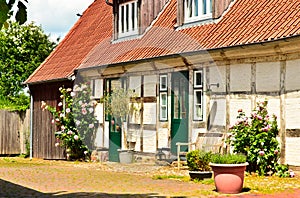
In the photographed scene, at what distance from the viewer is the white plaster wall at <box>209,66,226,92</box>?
579 inches

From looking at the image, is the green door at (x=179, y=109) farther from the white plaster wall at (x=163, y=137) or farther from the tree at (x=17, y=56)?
the tree at (x=17, y=56)

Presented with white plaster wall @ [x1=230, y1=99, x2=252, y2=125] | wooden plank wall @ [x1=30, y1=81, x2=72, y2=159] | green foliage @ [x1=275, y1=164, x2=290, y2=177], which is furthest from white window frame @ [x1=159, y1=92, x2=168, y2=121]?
green foliage @ [x1=275, y1=164, x2=290, y2=177]

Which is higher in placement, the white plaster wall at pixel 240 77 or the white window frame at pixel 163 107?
the white plaster wall at pixel 240 77

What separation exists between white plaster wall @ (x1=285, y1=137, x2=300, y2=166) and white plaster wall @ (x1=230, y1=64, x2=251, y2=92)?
173cm

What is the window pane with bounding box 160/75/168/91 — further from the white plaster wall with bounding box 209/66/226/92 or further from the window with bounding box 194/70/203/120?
the white plaster wall with bounding box 209/66/226/92

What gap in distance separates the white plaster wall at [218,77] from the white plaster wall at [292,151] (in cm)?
245

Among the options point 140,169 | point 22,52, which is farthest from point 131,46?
point 22,52

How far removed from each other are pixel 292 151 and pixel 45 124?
11.5m

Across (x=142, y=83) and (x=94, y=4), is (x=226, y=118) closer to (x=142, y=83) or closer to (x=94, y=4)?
(x=142, y=83)

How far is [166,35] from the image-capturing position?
1769cm

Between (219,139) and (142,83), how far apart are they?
13.3ft

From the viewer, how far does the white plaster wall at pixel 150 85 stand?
1742 cm

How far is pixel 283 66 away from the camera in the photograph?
13031 millimetres

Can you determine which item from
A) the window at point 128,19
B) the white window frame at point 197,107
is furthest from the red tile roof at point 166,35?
the white window frame at point 197,107
